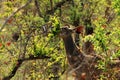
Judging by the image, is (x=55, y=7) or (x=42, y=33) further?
(x=55, y=7)

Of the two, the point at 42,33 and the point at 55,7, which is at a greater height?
the point at 55,7

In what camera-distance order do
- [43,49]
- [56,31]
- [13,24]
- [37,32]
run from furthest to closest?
[13,24] → [37,32] → [43,49] → [56,31]

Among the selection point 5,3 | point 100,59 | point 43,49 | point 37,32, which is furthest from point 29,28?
point 100,59

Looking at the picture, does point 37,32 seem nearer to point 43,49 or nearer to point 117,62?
point 43,49

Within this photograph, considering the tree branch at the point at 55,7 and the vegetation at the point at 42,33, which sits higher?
the tree branch at the point at 55,7

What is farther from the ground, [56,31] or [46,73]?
[56,31]

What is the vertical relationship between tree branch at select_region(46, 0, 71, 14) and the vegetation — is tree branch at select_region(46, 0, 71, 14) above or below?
above

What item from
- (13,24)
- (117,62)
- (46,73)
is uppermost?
(13,24)

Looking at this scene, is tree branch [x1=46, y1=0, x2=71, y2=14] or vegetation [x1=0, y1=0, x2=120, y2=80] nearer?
vegetation [x1=0, y1=0, x2=120, y2=80]

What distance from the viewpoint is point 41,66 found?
11.8m

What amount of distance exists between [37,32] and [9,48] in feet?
3.84

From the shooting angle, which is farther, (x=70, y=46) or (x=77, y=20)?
(x=77, y=20)

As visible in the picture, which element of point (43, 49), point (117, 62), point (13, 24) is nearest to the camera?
point (117, 62)

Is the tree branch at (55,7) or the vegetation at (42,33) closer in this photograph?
the vegetation at (42,33)
